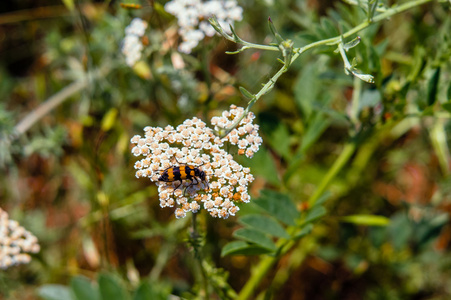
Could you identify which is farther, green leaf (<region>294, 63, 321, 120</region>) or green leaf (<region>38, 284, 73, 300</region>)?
green leaf (<region>294, 63, 321, 120</region>)

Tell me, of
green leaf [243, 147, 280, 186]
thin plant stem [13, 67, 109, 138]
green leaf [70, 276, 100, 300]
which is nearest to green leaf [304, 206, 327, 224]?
green leaf [243, 147, 280, 186]

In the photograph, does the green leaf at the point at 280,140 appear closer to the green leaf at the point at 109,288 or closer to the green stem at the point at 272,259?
the green stem at the point at 272,259

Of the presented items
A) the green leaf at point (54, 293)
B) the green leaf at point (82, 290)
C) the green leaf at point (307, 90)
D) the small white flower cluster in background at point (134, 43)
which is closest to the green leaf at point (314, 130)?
the green leaf at point (307, 90)

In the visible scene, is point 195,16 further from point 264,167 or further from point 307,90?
point 264,167

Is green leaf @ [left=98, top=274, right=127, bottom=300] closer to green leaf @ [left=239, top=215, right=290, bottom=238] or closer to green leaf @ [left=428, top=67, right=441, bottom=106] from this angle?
green leaf @ [left=239, top=215, right=290, bottom=238]

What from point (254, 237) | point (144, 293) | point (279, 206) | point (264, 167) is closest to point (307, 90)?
point (264, 167)

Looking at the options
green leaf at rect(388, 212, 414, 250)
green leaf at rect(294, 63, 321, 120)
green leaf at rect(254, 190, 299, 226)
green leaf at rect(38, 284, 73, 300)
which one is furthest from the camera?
green leaf at rect(388, 212, 414, 250)
